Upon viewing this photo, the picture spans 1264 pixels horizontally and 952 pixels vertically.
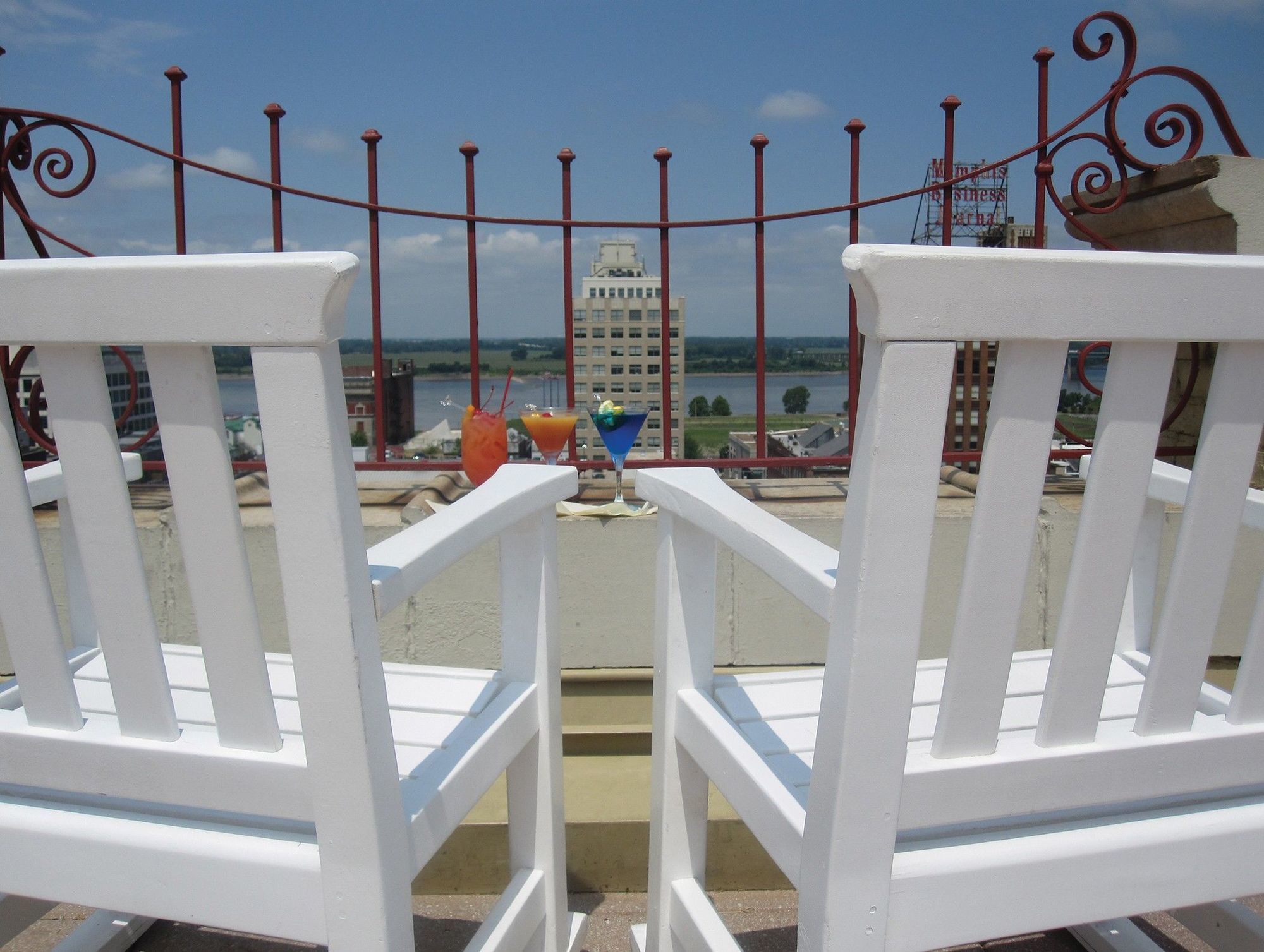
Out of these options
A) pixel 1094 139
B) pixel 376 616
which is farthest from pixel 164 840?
pixel 1094 139

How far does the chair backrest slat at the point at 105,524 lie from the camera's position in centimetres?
74

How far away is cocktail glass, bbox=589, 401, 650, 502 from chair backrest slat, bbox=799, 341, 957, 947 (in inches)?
44.5

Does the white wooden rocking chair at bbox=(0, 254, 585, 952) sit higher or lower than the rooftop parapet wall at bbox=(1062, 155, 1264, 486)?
lower

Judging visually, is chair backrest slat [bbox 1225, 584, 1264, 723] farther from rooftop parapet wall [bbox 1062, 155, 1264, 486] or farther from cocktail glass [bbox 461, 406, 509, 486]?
cocktail glass [bbox 461, 406, 509, 486]

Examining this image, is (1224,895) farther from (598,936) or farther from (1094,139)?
(1094,139)

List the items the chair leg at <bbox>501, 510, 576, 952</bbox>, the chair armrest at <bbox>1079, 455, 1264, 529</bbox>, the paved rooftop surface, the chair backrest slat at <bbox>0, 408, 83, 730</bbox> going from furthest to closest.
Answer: the paved rooftop surface
the chair leg at <bbox>501, 510, 576, 952</bbox>
the chair armrest at <bbox>1079, 455, 1264, 529</bbox>
the chair backrest slat at <bbox>0, 408, 83, 730</bbox>

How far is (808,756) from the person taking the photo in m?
1.04

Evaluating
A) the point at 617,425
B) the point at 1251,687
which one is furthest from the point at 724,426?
the point at 1251,687

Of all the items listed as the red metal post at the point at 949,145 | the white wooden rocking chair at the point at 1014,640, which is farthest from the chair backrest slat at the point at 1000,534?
the red metal post at the point at 949,145

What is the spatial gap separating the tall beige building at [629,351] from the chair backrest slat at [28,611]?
1.36m

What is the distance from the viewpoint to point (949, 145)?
214 centimetres

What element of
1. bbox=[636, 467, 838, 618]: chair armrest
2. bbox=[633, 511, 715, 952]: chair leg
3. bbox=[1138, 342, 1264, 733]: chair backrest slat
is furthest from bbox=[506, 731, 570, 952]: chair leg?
bbox=[1138, 342, 1264, 733]: chair backrest slat

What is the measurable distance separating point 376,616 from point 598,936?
1074 millimetres

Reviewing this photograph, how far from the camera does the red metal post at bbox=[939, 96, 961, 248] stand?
6.89 ft
